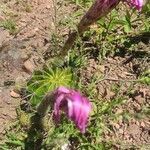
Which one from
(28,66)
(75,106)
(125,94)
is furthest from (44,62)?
(75,106)

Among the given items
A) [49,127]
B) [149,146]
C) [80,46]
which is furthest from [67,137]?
[80,46]

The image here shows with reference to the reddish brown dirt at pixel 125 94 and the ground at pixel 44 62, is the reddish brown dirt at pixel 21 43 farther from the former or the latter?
the reddish brown dirt at pixel 125 94

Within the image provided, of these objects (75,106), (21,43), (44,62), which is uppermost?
(21,43)

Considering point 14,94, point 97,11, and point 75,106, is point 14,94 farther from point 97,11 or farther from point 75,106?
point 75,106

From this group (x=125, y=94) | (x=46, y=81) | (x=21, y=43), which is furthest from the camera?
(x=21, y=43)

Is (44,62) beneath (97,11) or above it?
beneath

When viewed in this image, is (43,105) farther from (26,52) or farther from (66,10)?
(66,10)

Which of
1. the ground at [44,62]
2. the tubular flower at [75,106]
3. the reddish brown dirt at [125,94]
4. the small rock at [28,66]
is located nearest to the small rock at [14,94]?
the ground at [44,62]

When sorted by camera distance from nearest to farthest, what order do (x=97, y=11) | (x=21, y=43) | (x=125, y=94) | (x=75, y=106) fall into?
(x=75, y=106), (x=97, y=11), (x=125, y=94), (x=21, y=43)

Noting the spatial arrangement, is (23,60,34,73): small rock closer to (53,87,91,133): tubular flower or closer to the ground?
the ground
